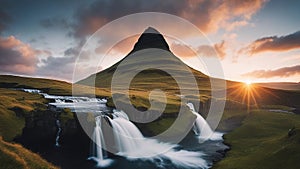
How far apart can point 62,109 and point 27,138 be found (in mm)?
11600

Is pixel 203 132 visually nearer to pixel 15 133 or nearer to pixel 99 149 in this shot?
pixel 99 149

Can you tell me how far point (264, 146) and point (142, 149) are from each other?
2537 centimetres

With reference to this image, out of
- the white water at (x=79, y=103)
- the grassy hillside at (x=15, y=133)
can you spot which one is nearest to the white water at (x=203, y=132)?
the white water at (x=79, y=103)

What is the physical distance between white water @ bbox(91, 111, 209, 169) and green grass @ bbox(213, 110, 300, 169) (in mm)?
5988

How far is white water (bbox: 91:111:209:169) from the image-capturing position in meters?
45.0

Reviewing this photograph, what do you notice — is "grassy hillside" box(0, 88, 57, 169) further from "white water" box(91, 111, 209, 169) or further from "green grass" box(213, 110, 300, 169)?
"green grass" box(213, 110, 300, 169)

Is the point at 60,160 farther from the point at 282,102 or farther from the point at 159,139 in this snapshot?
the point at 282,102

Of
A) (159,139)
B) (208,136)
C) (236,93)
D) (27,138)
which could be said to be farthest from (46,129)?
(236,93)

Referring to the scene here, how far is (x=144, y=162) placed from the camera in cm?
4384

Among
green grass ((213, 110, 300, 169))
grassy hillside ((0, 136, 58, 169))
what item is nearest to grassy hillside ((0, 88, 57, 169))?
grassy hillside ((0, 136, 58, 169))

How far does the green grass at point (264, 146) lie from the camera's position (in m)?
35.0

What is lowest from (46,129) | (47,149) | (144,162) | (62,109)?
(144,162)

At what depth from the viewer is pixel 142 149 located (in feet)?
166

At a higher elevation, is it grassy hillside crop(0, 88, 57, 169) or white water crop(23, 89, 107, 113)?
white water crop(23, 89, 107, 113)
